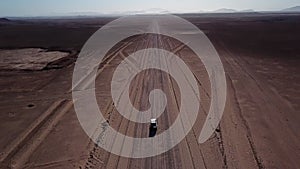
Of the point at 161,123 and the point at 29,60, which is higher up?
the point at 161,123

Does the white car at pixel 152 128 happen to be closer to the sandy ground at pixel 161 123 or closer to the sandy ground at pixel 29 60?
the sandy ground at pixel 161 123

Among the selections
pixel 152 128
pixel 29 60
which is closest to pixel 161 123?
pixel 152 128

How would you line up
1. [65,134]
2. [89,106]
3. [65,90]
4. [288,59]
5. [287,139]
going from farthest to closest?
[288,59] < [65,90] < [89,106] < [65,134] < [287,139]

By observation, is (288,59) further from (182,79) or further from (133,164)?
(133,164)

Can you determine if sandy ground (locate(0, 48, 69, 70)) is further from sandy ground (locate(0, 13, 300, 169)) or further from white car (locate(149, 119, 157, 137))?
white car (locate(149, 119, 157, 137))

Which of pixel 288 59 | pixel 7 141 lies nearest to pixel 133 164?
pixel 7 141

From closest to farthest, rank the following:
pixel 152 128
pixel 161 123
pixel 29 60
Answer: pixel 152 128, pixel 161 123, pixel 29 60

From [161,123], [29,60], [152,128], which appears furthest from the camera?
[29,60]

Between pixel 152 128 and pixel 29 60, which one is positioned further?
pixel 29 60

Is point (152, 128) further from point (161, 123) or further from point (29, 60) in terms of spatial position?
point (29, 60)
